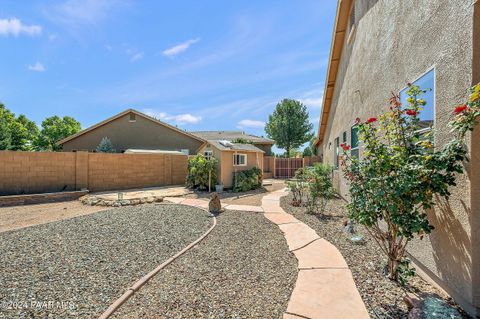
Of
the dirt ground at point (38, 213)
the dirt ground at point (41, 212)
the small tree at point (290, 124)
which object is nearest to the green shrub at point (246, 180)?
the dirt ground at point (41, 212)

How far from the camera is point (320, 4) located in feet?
26.7

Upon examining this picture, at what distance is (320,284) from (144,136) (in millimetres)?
18571

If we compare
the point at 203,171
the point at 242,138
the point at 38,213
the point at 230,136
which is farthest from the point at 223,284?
the point at 230,136

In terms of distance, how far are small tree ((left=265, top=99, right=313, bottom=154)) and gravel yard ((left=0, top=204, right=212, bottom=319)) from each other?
23.7 metres

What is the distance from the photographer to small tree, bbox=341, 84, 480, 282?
7.52ft

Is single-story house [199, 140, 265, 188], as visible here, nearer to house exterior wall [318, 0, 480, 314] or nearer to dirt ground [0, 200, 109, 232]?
dirt ground [0, 200, 109, 232]

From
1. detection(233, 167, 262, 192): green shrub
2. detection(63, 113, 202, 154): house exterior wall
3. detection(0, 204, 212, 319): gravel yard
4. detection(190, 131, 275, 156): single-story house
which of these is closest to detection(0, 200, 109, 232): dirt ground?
detection(0, 204, 212, 319): gravel yard

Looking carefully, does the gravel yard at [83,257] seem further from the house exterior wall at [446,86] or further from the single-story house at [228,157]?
the single-story house at [228,157]

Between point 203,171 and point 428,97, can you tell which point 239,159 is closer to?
point 203,171

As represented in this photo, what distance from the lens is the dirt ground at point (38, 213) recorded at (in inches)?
247

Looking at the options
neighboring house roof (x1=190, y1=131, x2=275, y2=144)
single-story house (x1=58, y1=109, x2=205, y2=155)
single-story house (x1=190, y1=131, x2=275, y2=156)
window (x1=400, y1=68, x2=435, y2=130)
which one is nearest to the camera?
window (x1=400, y1=68, x2=435, y2=130)

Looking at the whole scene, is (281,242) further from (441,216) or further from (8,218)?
(8,218)

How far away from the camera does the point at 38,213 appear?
24.7 feet

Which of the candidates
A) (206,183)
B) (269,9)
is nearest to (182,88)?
(206,183)
